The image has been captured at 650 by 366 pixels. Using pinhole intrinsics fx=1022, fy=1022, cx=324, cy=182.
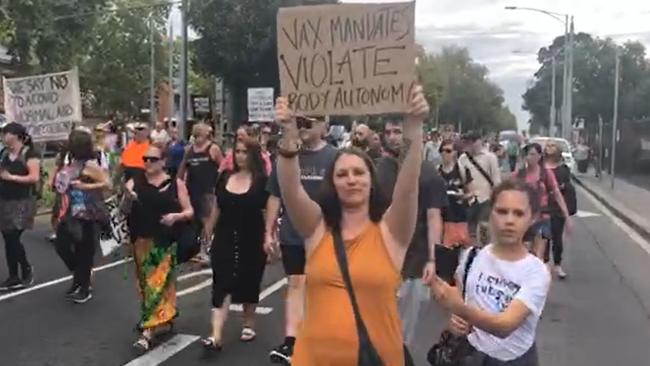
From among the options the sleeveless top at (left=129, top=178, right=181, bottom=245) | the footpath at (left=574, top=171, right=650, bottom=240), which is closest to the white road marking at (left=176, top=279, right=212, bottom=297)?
the sleeveless top at (left=129, top=178, right=181, bottom=245)

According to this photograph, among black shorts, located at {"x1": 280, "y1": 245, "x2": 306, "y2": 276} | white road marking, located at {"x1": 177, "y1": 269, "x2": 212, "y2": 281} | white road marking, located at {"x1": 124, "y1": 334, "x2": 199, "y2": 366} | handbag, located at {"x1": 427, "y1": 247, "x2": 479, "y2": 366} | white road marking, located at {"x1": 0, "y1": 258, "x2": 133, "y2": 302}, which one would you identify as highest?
handbag, located at {"x1": 427, "y1": 247, "x2": 479, "y2": 366}

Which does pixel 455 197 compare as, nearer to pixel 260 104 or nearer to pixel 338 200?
pixel 338 200

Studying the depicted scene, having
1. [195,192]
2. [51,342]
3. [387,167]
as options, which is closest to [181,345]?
[51,342]

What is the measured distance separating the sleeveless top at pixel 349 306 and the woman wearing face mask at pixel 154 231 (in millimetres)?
3667

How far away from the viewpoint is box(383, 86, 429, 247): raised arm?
3926 millimetres

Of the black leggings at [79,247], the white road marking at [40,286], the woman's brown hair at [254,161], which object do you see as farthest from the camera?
the white road marking at [40,286]

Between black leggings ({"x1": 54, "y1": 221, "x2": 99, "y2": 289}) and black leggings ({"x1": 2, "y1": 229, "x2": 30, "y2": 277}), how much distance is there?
0.53 metres

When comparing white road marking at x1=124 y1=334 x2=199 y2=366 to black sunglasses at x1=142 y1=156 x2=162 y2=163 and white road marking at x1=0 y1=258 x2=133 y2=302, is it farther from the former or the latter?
white road marking at x1=0 y1=258 x2=133 y2=302

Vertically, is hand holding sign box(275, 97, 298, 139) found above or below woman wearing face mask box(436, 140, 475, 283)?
above

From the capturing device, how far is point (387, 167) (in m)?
6.69

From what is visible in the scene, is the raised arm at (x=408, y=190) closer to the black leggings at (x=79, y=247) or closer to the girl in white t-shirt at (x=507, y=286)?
the girl in white t-shirt at (x=507, y=286)

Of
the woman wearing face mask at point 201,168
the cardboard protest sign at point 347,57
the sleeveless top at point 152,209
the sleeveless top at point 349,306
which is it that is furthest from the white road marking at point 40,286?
the sleeveless top at point 349,306

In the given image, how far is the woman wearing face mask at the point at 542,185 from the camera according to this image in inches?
414

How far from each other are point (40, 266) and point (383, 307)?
8.22 metres
